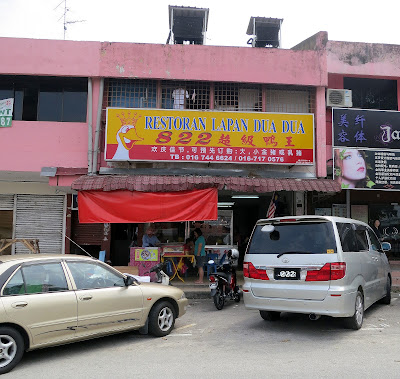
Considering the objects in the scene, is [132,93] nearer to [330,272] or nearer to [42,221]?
[42,221]

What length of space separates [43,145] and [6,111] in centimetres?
150

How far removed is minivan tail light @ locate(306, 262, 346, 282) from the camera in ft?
18.8

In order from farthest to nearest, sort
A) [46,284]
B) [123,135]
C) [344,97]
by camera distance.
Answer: [344,97] → [123,135] → [46,284]

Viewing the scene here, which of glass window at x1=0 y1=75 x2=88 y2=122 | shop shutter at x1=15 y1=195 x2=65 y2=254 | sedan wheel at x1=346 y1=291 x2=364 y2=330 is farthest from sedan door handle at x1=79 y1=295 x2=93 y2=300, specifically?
shop shutter at x1=15 y1=195 x2=65 y2=254

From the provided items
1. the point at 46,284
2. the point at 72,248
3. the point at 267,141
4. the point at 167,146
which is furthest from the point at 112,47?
the point at 46,284

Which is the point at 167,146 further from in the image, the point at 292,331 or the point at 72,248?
the point at 292,331

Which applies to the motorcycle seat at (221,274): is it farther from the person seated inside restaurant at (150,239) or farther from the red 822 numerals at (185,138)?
the red 822 numerals at (185,138)

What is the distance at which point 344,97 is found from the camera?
11.6 meters

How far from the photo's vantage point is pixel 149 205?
388 inches

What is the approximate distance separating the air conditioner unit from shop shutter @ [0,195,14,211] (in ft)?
33.3

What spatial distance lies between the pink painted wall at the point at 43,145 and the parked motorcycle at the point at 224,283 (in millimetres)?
5144

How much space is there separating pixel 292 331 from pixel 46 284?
3.88 m

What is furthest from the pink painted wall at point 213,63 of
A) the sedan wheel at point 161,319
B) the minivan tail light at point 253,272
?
the sedan wheel at point 161,319

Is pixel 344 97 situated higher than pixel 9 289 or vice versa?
pixel 344 97
